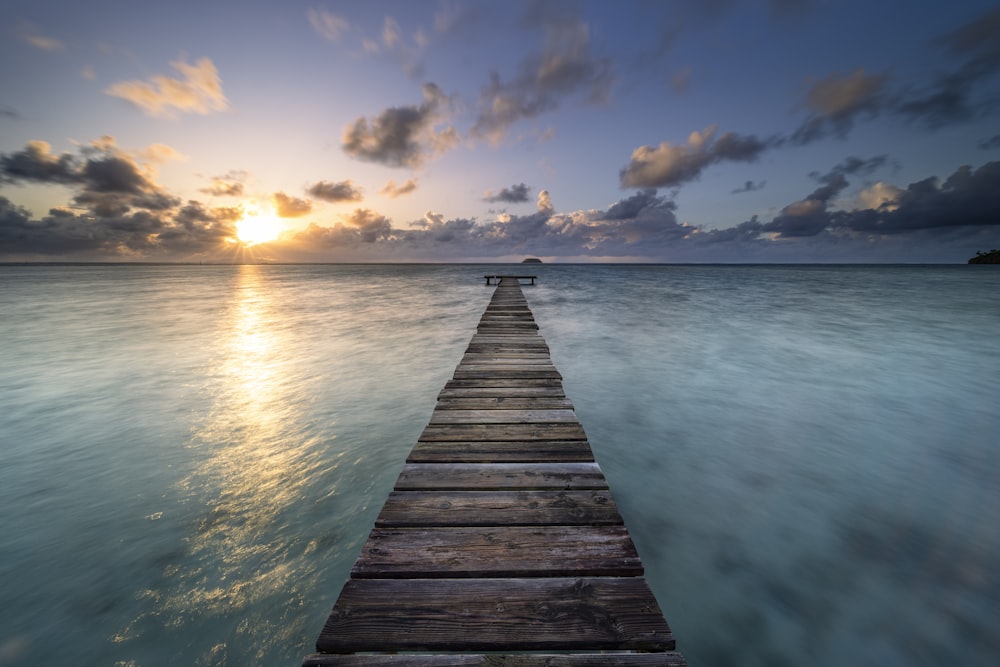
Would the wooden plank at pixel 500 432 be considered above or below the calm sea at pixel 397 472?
above

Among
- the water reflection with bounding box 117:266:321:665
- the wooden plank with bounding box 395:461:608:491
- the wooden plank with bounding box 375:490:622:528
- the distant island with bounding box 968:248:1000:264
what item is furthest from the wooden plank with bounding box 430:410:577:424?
the distant island with bounding box 968:248:1000:264

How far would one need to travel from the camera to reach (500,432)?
3963 millimetres

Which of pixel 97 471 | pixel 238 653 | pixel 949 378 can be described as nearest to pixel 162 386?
pixel 97 471

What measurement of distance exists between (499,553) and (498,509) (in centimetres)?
41

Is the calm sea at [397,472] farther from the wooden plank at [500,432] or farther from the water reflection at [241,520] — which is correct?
the wooden plank at [500,432]

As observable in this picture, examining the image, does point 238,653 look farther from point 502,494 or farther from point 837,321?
point 837,321

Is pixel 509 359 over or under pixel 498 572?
under

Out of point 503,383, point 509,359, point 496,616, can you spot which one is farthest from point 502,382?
point 496,616

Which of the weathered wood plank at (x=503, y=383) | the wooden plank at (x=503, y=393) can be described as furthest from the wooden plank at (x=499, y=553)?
the weathered wood plank at (x=503, y=383)

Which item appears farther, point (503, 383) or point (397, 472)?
point (503, 383)

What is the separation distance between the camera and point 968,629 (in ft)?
9.90

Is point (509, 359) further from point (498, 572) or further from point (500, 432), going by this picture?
point (498, 572)

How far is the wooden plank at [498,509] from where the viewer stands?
8.53 feet

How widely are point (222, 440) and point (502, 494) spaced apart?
5.25 meters
